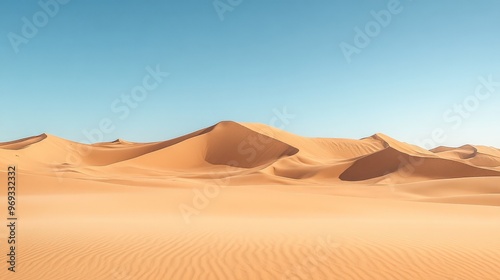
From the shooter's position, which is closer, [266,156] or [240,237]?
[240,237]

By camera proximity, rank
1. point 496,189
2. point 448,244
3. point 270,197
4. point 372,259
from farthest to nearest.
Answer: point 496,189 → point 270,197 → point 448,244 → point 372,259

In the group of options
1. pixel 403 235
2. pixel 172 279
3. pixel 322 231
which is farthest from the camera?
pixel 322 231

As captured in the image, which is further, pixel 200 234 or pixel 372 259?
pixel 200 234

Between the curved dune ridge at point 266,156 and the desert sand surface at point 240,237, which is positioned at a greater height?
the curved dune ridge at point 266,156

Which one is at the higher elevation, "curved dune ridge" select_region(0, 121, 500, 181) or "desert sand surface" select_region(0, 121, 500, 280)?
"curved dune ridge" select_region(0, 121, 500, 181)

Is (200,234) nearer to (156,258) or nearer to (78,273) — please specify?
(156,258)

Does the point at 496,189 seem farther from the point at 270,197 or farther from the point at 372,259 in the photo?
the point at 372,259

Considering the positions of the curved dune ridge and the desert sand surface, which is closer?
the desert sand surface

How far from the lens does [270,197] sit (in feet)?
71.5

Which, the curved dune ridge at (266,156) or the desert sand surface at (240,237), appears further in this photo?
the curved dune ridge at (266,156)

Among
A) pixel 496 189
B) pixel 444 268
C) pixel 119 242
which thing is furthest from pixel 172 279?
pixel 496 189

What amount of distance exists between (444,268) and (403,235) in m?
3.09

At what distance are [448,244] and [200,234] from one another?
6.09 meters

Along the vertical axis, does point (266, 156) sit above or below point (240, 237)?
above
